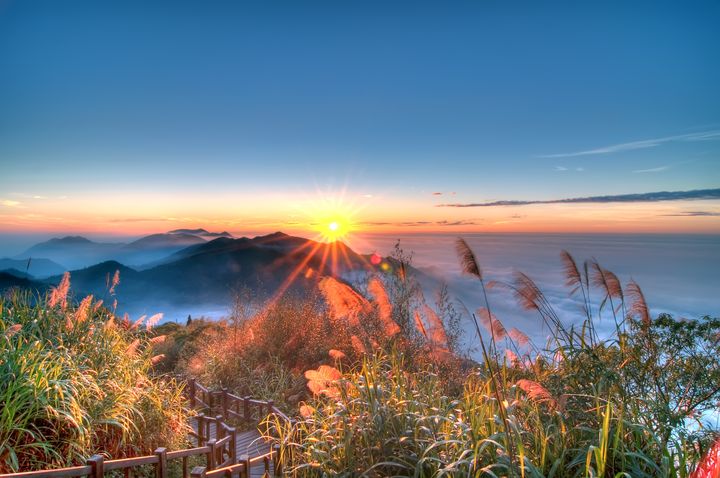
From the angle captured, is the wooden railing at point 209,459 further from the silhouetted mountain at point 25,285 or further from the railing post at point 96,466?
the silhouetted mountain at point 25,285

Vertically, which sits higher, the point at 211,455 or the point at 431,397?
the point at 431,397

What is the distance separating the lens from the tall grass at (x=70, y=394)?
530cm

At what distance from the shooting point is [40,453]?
17.8 feet

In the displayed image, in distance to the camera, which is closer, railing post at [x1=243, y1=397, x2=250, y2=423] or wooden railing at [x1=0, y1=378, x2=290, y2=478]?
wooden railing at [x1=0, y1=378, x2=290, y2=478]

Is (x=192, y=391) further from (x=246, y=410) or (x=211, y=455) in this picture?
(x=211, y=455)

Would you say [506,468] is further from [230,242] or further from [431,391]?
[230,242]

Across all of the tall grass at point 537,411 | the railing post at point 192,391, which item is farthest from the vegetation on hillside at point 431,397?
the railing post at point 192,391

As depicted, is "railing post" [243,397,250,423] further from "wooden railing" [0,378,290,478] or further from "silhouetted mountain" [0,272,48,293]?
"silhouetted mountain" [0,272,48,293]

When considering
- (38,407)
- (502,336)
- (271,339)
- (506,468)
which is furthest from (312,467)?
(271,339)

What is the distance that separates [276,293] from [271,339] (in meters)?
1.84

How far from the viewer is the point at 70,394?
18.3 feet

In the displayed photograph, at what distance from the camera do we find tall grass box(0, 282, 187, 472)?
17.4ft

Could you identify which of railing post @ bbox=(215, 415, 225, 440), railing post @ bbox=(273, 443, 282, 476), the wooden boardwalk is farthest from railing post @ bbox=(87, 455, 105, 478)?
railing post @ bbox=(215, 415, 225, 440)

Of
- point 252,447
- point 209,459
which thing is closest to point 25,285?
point 252,447
